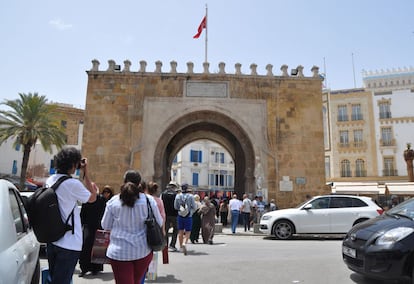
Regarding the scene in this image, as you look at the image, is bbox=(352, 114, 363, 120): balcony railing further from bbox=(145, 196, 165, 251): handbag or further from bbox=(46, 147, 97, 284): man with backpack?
bbox=(46, 147, 97, 284): man with backpack

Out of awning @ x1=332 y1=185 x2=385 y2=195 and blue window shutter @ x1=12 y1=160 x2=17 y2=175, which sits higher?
blue window shutter @ x1=12 y1=160 x2=17 y2=175

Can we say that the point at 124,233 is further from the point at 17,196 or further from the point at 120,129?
the point at 120,129

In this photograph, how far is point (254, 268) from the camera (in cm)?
608

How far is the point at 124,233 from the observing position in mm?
3102

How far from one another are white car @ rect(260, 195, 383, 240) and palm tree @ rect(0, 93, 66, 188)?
55.1 feet

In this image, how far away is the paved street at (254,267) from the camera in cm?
528

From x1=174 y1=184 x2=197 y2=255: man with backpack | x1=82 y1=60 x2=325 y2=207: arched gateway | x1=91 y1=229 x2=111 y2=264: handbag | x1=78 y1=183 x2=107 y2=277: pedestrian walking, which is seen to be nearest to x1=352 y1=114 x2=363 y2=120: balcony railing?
x1=82 y1=60 x2=325 y2=207: arched gateway

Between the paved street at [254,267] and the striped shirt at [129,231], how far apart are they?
7.95ft

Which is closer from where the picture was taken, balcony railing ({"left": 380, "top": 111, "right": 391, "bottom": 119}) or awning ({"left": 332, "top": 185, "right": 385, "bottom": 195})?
awning ({"left": 332, "top": 185, "right": 385, "bottom": 195})

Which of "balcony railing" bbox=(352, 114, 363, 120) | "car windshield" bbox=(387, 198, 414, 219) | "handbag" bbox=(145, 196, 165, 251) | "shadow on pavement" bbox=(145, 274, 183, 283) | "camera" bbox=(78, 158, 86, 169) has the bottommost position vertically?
"shadow on pavement" bbox=(145, 274, 183, 283)

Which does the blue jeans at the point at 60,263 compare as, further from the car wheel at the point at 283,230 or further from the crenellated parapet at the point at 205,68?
the crenellated parapet at the point at 205,68

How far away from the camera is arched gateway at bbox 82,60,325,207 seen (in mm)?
16484

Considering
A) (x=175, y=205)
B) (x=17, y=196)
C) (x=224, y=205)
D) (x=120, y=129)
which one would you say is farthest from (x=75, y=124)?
(x=17, y=196)

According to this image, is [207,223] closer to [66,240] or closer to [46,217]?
[66,240]
